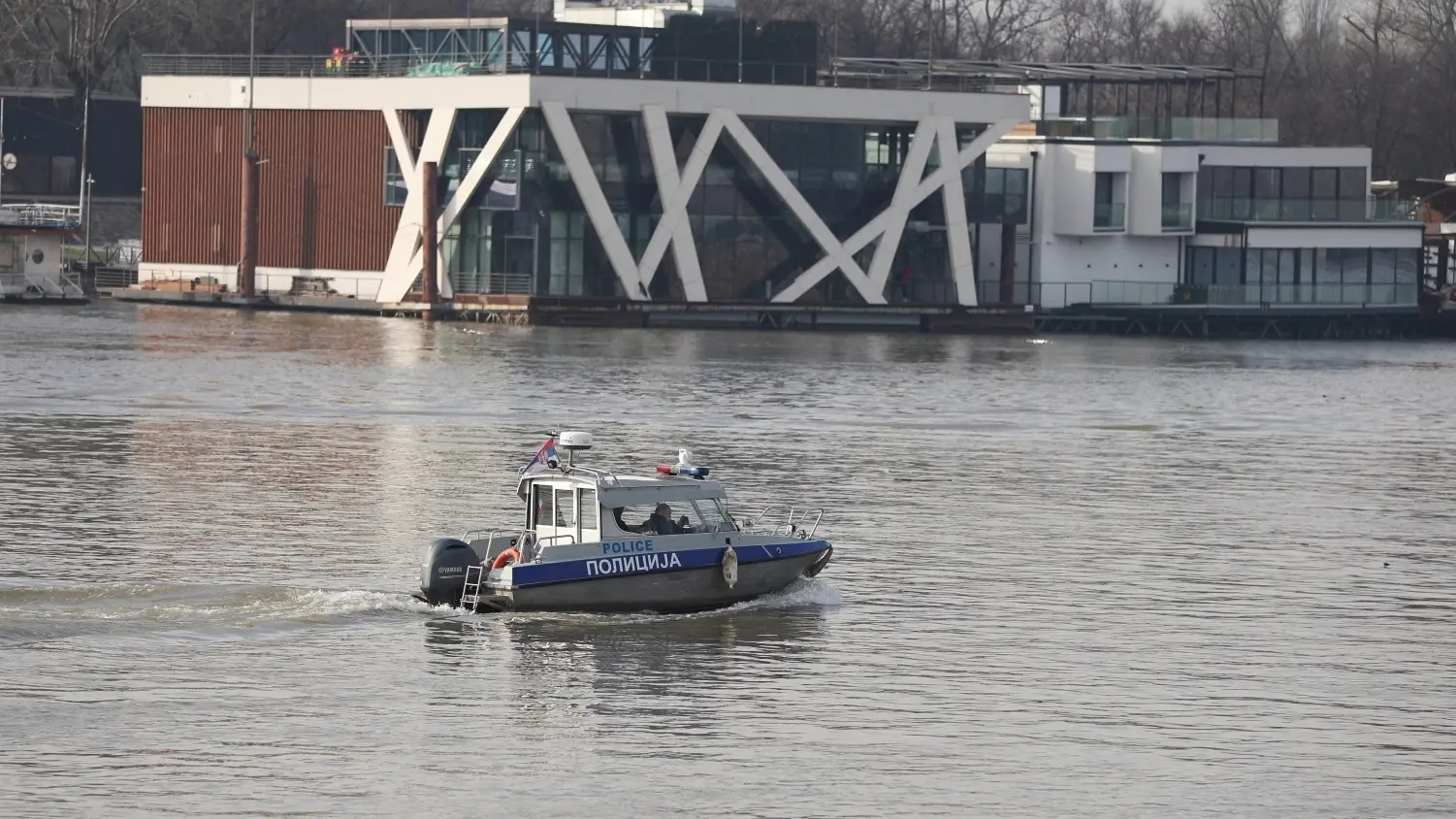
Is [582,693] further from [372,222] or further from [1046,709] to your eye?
[372,222]

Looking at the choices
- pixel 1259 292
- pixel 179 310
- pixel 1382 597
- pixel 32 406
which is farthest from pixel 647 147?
pixel 1382 597

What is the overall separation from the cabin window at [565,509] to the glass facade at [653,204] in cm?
7022

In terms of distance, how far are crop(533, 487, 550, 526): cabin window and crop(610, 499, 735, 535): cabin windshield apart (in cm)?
112

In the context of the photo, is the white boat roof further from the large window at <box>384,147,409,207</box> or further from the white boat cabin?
the large window at <box>384,147,409,207</box>

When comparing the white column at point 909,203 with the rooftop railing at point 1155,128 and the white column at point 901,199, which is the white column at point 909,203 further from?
the rooftop railing at point 1155,128

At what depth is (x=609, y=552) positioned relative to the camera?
3584cm

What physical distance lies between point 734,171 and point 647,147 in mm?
4247

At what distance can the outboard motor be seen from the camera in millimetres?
35844

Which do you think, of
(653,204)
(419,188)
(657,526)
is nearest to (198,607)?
(657,526)

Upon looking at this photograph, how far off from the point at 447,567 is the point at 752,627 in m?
4.49

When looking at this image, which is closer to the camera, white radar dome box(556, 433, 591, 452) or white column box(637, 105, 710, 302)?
white radar dome box(556, 433, 591, 452)

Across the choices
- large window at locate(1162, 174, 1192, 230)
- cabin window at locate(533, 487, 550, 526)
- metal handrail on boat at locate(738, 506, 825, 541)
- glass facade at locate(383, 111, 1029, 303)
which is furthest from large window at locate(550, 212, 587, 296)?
cabin window at locate(533, 487, 550, 526)

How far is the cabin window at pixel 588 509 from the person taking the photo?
1427 inches

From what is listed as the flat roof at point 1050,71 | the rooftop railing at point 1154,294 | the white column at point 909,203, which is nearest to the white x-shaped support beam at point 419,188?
the white column at point 909,203
